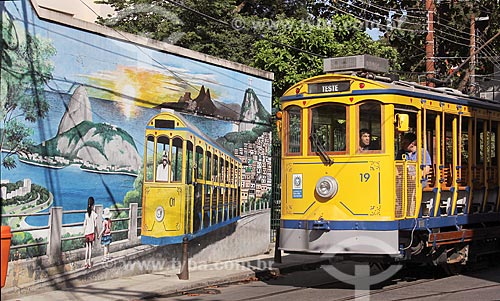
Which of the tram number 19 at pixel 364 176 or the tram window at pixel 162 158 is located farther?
the tram window at pixel 162 158

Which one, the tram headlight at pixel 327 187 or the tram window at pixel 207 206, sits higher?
the tram headlight at pixel 327 187

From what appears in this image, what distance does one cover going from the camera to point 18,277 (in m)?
12.2

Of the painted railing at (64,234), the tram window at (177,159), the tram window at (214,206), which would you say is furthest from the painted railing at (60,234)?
the tram window at (214,206)

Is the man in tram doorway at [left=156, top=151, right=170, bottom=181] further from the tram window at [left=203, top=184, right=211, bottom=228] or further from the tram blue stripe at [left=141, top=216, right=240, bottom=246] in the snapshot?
the tram window at [left=203, top=184, right=211, bottom=228]

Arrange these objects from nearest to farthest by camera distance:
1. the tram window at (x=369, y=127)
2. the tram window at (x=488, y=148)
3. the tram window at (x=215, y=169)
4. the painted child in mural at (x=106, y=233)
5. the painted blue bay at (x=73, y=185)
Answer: the painted blue bay at (x=73, y=185)
the tram window at (x=369, y=127)
the painted child in mural at (x=106, y=233)
the tram window at (x=488, y=148)
the tram window at (x=215, y=169)

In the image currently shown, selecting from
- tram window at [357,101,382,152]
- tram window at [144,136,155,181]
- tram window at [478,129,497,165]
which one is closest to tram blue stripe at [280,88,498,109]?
tram window at [357,101,382,152]

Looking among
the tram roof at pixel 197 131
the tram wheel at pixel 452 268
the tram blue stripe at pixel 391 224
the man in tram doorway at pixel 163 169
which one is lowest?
the tram wheel at pixel 452 268

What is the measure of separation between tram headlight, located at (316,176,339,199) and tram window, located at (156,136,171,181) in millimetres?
3475

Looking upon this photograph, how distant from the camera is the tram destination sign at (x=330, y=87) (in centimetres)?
1376

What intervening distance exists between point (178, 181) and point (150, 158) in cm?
86

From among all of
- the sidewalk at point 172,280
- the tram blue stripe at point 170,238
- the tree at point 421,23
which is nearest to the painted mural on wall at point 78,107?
the tram blue stripe at point 170,238

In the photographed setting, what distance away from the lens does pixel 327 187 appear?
531 inches

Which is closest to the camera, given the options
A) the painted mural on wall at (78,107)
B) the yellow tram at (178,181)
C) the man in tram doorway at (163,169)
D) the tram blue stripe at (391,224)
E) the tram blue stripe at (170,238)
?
the painted mural on wall at (78,107)

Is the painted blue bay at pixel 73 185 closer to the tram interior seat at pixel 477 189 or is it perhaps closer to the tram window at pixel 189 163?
the tram window at pixel 189 163
